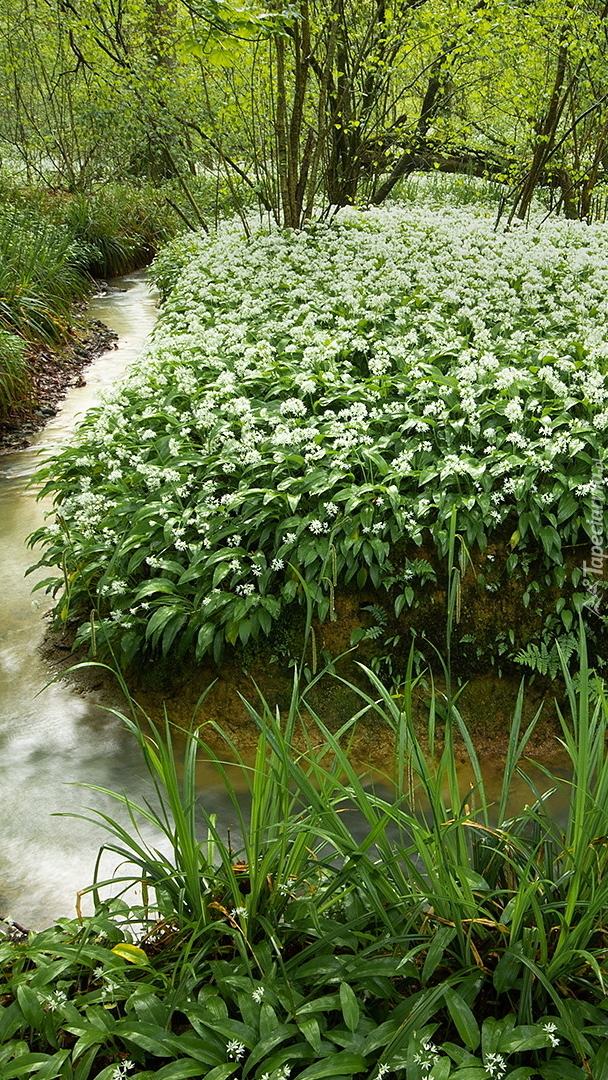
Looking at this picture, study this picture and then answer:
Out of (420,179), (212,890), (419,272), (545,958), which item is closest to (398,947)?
(545,958)

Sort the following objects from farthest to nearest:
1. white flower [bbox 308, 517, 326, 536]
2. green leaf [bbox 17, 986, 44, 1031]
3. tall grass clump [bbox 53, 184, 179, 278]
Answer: tall grass clump [bbox 53, 184, 179, 278]
white flower [bbox 308, 517, 326, 536]
green leaf [bbox 17, 986, 44, 1031]

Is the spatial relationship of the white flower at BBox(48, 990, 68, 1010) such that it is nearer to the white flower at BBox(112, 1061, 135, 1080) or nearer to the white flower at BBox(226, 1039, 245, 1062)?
the white flower at BBox(112, 1061, 135, 1080)

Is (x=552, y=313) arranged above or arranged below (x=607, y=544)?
above

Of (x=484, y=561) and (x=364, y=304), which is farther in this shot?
(x=364, y=304)

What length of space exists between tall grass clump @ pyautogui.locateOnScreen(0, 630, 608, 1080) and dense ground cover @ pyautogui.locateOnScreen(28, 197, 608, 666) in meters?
1.17

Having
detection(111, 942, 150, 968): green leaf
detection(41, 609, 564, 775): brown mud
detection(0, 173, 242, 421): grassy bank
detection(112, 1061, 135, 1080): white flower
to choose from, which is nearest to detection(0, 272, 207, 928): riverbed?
detection(41, 609, 564, 775): brown mud

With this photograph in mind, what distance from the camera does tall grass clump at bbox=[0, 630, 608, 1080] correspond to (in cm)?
172

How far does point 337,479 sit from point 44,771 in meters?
2.00

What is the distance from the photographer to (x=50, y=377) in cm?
815

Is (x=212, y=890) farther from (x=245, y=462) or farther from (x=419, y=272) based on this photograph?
(x=419, y=272)

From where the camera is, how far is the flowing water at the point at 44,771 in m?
2.90

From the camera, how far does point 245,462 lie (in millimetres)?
4152

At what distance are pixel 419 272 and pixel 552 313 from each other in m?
1.55

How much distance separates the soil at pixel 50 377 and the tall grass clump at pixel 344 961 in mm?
5600
